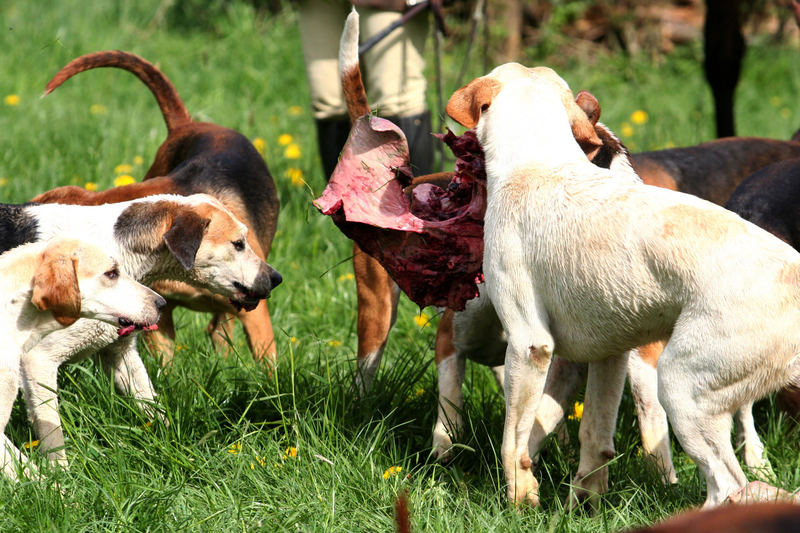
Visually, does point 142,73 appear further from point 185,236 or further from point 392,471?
point 392,471

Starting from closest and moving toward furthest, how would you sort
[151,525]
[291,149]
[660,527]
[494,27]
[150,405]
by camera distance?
1. [660,527]
2. [151,525]
3. [150,405]
4. [291,149]
5. [494,27]

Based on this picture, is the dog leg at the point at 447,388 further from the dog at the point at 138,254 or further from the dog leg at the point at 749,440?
the dog leg at the point at 749,440

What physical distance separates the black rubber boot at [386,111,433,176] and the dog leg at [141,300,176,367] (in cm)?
163

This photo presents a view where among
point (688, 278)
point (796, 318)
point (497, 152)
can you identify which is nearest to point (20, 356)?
point (497, 152)

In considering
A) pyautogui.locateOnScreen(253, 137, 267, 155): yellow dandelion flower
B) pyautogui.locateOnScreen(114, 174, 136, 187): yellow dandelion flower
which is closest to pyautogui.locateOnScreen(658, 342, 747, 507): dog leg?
pyautogui.locateOnScreen(114, 174, 136, 187): yellow dandelion flower

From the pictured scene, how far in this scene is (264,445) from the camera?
364 centimetres

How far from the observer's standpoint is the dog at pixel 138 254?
12.5ft

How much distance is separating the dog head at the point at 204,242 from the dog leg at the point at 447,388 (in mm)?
755

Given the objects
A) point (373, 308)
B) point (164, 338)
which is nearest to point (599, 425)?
point (373, 308)

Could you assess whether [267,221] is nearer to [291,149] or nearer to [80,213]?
[80,213]

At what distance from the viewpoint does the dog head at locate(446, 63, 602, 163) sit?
3.21 m

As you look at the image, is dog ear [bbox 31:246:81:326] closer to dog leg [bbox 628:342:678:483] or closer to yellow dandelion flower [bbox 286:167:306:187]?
dog leg [bbox 628:342:678:483]

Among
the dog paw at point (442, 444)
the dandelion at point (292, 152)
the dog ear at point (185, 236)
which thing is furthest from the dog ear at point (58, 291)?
the dandelion at point (292, 152)

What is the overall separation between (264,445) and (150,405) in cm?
46
